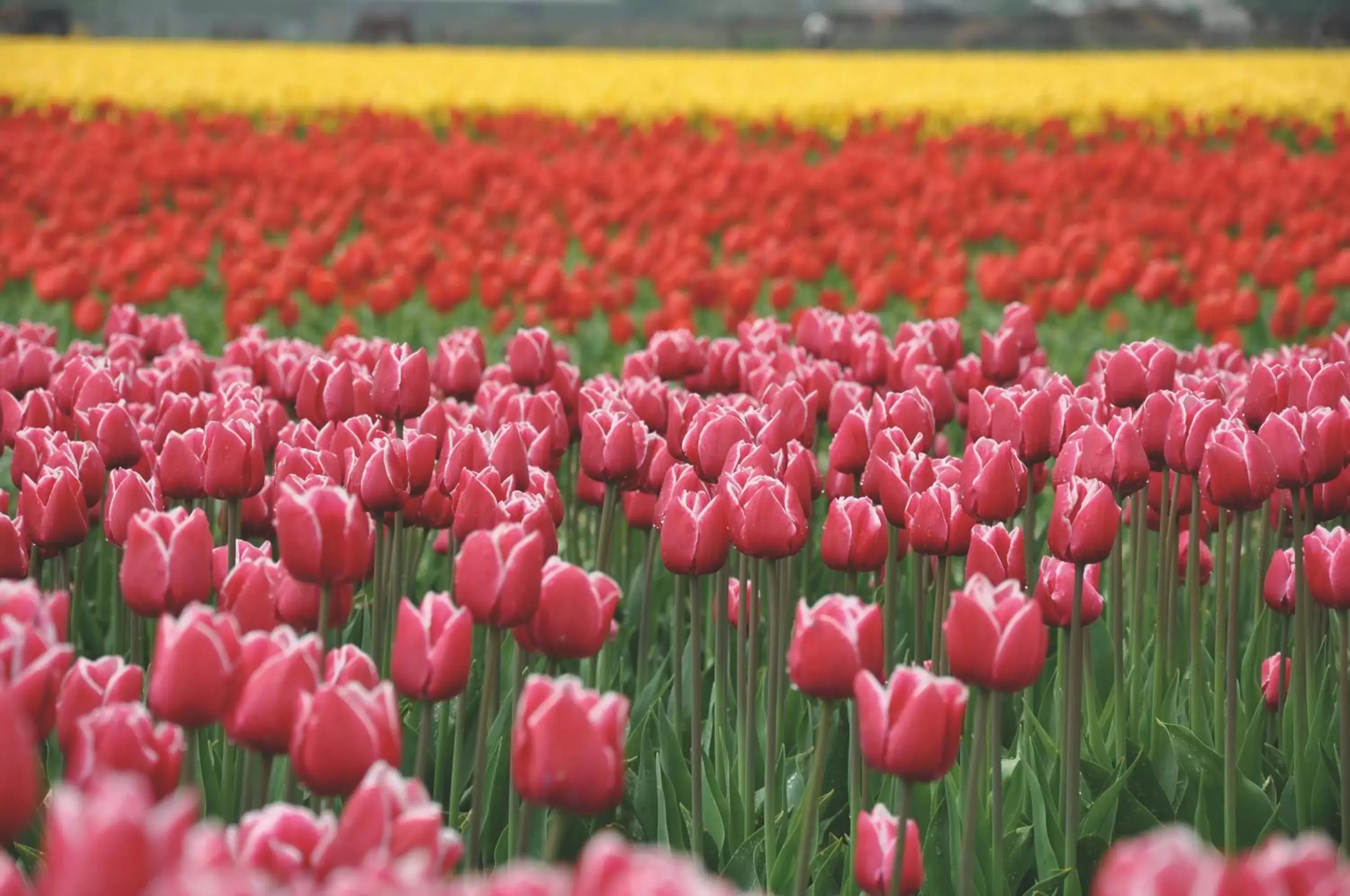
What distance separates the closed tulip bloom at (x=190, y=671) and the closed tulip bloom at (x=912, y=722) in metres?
0.74

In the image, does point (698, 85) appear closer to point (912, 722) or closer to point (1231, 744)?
point (1231, 744)

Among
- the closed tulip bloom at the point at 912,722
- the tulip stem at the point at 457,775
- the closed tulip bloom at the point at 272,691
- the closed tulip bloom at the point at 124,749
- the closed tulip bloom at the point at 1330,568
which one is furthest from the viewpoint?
the closed tulip bloom at the point at 1330,568

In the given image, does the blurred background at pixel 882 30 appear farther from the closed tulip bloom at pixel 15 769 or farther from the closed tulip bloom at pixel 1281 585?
the closed tulip bloom at pixel 15 769

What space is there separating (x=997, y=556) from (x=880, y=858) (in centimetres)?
55

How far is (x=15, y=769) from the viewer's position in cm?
118

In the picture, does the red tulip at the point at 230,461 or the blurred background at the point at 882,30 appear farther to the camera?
the blurred background at the point at 882,30

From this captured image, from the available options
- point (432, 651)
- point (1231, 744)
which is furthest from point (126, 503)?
point (1231, 744)

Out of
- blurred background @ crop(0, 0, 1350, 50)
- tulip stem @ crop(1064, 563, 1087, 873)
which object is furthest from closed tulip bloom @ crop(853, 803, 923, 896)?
blurred background @ crop(0, 0, 1350, 50)

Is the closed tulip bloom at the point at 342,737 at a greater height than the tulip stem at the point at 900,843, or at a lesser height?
greater

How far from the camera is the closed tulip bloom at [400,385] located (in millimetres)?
3008

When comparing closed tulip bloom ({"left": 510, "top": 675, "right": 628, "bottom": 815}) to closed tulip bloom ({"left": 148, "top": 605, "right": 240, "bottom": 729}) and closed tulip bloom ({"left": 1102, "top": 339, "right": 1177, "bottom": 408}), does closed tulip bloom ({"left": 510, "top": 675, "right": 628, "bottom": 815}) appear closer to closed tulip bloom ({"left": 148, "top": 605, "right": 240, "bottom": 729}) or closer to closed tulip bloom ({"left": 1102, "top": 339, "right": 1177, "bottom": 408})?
closed tulip bloom ({"left": 148, "top": 605, "right": 240, "bottom": 729})

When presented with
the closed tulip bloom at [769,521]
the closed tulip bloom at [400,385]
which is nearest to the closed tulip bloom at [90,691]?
the closed tulip bloom at [769,521]

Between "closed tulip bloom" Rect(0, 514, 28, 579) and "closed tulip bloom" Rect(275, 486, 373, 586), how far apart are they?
1.85 ft

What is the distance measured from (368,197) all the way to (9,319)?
3.54 metres
